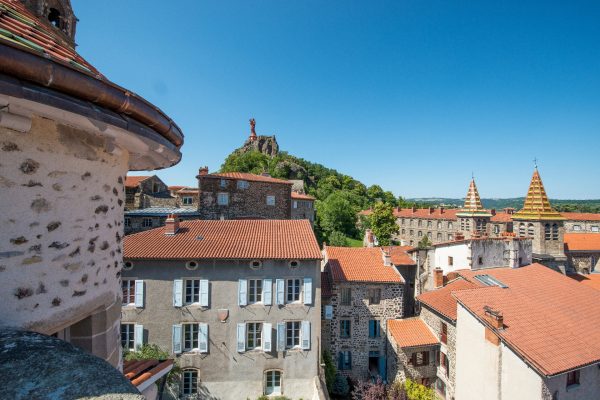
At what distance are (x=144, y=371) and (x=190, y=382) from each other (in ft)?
44.4

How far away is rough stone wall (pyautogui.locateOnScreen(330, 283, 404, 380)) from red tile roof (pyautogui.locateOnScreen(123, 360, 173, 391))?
49.4 feet

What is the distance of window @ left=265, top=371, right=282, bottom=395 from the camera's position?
1466cm

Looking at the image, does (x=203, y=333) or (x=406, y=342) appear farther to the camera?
(x=406, y=342)

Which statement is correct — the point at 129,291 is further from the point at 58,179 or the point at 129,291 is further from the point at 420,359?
the point at 420,359

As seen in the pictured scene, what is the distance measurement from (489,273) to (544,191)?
55.6 feet

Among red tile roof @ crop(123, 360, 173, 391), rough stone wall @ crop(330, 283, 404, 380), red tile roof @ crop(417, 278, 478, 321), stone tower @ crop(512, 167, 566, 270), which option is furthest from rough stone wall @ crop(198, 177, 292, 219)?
red tile roof @ crop(123, 360, 173, 391)

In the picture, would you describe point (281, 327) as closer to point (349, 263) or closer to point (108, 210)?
point (349, 263)

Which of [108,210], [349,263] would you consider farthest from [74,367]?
[349,263]

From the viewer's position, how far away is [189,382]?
14578 mm

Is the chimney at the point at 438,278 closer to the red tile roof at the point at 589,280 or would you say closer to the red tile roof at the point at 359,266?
the red tile roof at the point at 359,266

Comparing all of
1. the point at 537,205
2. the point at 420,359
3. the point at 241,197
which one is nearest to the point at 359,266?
the point at 420,359

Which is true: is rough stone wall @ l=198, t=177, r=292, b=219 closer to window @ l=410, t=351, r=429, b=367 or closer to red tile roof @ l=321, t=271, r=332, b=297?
red tile roof @ l=321, t=271, r=332, b=297

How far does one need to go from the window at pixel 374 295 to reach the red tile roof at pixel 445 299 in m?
2.78

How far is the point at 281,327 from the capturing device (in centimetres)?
1464
